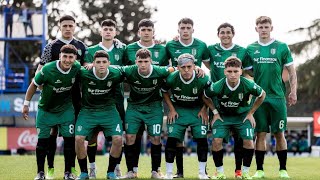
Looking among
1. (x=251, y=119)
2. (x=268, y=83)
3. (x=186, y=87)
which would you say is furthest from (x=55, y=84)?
(x=268, y=83)

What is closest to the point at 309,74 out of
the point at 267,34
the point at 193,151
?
the point at 193,151

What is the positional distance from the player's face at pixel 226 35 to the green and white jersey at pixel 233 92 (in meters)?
0.92

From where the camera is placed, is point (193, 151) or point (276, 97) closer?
point (276, 97)

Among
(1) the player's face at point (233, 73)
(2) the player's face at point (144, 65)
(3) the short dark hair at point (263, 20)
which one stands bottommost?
(1) the player's face at point (233, 73)

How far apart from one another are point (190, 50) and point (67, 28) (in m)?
2.12

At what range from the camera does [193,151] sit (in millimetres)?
41500

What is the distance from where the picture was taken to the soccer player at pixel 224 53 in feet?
38.1

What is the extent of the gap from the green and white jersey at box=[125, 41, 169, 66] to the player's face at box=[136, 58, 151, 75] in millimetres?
836

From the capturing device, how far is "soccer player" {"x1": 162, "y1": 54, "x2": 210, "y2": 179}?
10.9 meters

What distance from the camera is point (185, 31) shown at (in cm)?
1160

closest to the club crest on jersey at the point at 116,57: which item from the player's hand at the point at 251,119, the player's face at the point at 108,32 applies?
the player's face at the point at 108,32

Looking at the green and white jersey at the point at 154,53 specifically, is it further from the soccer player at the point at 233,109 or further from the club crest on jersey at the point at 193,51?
the soccer player at the point at 233,109

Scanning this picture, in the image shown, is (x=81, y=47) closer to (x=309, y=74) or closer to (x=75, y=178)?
(x=75, y=178)

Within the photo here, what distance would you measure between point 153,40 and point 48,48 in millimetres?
1797
